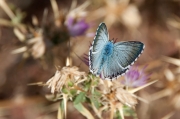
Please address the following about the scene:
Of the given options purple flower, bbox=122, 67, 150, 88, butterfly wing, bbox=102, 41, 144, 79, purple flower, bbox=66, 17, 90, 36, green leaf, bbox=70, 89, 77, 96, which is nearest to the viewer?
butterfly wing, bbox=102, 41, 144, 79

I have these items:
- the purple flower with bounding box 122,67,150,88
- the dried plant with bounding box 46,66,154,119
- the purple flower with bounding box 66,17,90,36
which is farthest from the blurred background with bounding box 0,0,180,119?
the dried plant with bounding box 46,66,154,119

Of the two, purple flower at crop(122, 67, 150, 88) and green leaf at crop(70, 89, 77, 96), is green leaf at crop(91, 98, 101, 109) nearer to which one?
green leaf at crop(70, 89, 77, 96)

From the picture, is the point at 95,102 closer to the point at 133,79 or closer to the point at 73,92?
the point at 73,92

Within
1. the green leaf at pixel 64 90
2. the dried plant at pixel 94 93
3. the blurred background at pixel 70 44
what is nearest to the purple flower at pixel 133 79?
the dried plant at pixel 94 93

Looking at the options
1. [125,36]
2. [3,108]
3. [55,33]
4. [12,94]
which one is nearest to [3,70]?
[12,94]

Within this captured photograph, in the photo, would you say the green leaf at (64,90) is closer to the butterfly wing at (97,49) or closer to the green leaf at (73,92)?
the green leaf at (73,92)

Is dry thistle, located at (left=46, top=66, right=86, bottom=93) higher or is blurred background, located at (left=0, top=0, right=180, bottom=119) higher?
blurred background, located at (left=0, top=0, right=180, bottom=119)
